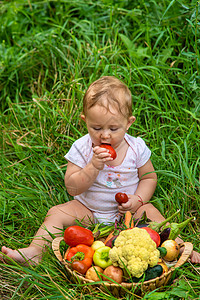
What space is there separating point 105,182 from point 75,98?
4.10ft

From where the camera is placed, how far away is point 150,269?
2506 millimetres

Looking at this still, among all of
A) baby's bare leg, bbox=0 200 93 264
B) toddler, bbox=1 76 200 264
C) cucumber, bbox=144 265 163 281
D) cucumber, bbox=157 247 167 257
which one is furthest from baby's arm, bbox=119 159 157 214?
cucumber, bbox=144 265 163 281

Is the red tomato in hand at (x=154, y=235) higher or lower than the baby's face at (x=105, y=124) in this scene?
lower

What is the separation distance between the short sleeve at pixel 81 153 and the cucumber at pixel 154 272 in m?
1.02

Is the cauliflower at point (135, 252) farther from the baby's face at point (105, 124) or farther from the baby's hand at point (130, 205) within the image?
the baby's face at point (105, 124)

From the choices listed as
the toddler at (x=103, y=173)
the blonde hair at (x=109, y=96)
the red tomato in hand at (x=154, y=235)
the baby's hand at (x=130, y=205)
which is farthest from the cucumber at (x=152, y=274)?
the blonde hair at (x=109, y=96)

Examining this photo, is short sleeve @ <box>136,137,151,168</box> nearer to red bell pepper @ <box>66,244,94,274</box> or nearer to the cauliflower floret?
red bell pepper @ <box>66,244,94,274</box>

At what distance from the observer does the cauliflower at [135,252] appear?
245 centimetres

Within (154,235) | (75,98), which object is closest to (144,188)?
(154,235)

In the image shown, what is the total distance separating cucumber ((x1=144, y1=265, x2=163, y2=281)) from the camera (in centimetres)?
248

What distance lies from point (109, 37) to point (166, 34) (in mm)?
612

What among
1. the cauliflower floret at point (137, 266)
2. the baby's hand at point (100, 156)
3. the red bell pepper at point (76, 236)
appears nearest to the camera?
the cauliflower floret at point (137, 266)

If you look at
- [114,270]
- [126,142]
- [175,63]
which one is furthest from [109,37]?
[114,270]

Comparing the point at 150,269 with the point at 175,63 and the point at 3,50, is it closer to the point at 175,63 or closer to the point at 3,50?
the point at 175,63
